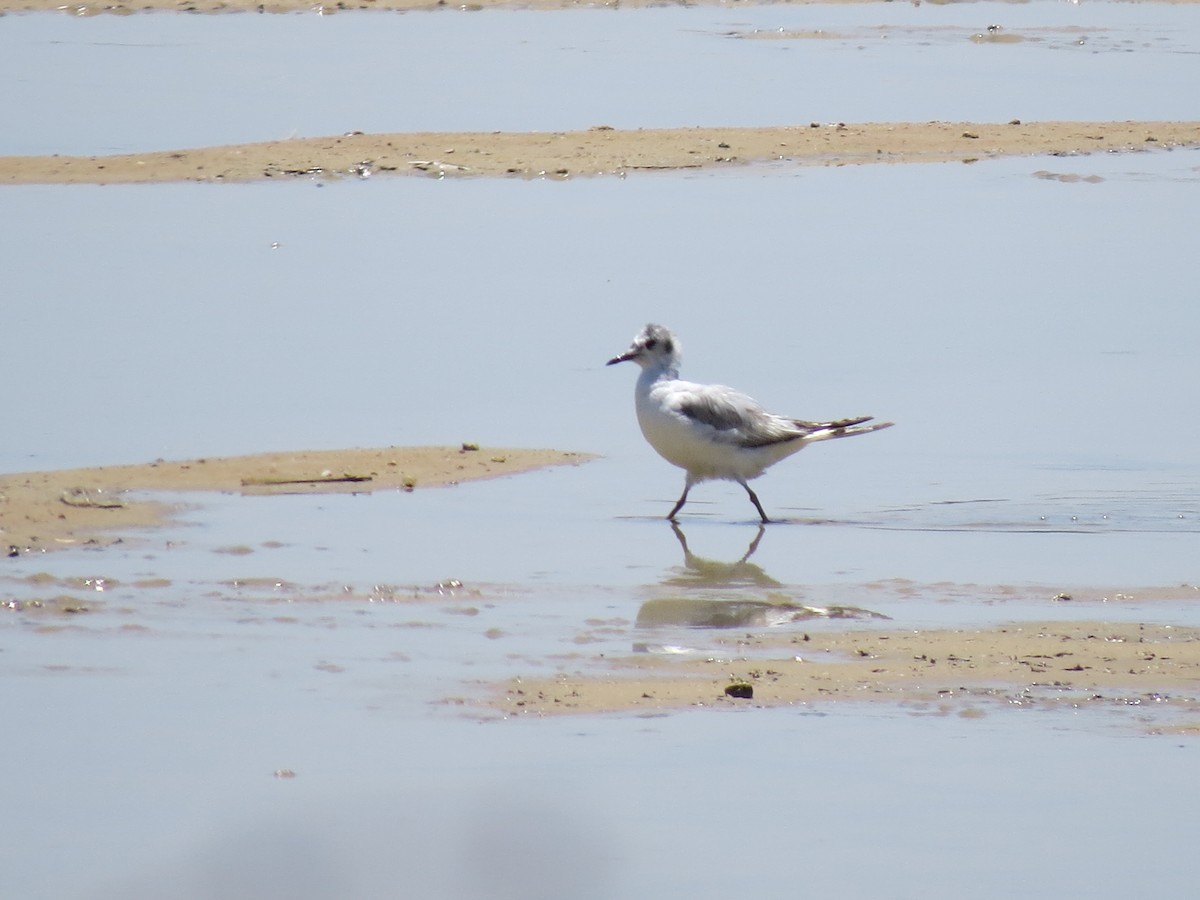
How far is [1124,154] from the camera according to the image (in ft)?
72.3

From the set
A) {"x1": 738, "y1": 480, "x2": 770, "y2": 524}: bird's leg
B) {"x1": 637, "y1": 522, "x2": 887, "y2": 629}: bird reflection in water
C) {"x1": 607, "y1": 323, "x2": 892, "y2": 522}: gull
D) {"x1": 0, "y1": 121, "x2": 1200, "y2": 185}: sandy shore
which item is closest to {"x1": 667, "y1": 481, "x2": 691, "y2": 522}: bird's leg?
{"x1": 607, "y1": 323, "x2": 892, "y2": 522}: gull

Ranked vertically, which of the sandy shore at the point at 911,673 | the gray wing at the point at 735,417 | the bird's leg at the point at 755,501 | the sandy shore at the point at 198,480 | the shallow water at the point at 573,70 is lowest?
the bird's leg at the point at 755,501

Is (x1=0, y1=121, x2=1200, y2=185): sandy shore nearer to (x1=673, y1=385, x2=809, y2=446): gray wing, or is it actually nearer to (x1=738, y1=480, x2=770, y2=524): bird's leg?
(x1=673, y1=385, x2=809, y2=446): gray wing

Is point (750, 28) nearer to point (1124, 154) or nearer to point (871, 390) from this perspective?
point (1124, 154)

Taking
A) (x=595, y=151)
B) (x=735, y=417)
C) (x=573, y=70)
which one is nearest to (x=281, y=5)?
(x=573, y=70)

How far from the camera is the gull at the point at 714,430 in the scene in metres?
10.8

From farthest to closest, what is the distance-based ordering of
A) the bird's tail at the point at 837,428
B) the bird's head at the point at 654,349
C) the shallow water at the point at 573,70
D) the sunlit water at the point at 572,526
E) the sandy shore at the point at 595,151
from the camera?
the shallow water at the point at 573,70 < the sandy shore at the point at 595,151 < the bird's head at the point at 654,349 < the bird's tail at the point at 837,428 < the sunlit water at the point at 572,526

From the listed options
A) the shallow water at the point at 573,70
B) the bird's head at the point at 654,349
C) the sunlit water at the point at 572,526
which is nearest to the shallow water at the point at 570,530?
the sunlit water at the point at 572,526

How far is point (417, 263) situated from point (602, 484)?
19.3ft

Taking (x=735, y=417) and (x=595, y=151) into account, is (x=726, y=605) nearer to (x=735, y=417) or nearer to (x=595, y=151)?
(x=735, y=417)

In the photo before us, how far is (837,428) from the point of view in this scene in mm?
11344

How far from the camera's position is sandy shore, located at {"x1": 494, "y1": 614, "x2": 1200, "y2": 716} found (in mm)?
7578

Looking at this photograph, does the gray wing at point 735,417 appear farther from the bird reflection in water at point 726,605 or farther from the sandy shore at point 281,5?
the sandy shore at point 281,5

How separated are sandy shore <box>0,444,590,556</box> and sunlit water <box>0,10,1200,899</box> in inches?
9.1
